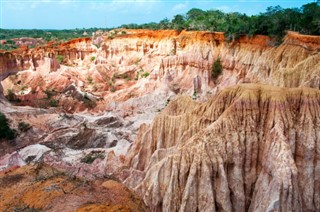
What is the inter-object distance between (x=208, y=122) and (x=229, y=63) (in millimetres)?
22283

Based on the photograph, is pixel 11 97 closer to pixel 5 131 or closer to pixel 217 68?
pixel 5 131

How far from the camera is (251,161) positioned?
1335 centimetres

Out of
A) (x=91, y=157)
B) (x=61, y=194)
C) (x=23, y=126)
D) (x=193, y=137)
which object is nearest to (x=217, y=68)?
(x=91, y=157)

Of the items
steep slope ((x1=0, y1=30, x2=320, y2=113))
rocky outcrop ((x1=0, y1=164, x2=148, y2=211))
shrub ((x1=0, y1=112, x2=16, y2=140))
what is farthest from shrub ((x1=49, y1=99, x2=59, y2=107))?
rocky outcrop ((x1=0, y1=164, x2=148, y2=211))

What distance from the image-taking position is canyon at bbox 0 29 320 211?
12.5 m

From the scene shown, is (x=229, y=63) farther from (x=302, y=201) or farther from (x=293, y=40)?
(x=302, y=201)

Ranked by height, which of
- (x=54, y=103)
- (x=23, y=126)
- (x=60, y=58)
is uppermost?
(x=60, y=58)

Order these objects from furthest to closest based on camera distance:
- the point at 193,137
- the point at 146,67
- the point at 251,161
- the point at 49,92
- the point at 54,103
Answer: the point at 146,67
the point at 49,92
the point at 54,103
the point at 193,137
the point at 251,161

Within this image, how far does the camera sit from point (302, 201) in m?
12.6

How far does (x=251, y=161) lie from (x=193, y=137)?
7.67ft

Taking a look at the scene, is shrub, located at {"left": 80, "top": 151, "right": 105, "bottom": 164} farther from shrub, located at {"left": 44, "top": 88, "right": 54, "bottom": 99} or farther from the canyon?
shrub, located at {"left": 44, "top": 88, "right": 54, "bottom": 99}

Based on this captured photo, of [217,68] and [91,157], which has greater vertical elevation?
[217,68]

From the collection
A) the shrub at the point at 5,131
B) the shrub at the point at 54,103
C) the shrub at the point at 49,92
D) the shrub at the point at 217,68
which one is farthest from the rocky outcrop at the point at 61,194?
the shrub at the point at 49,92

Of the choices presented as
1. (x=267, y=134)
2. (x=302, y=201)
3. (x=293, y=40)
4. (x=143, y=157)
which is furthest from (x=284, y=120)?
(x=293, y=40)
